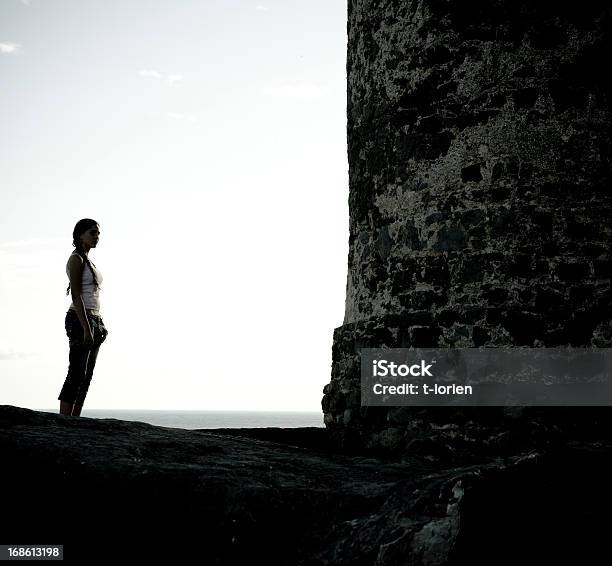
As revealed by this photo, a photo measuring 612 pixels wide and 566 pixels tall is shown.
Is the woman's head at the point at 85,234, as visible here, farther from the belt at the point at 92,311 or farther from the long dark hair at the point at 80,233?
the belt at the point at 92,311

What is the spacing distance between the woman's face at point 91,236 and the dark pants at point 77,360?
49 cm

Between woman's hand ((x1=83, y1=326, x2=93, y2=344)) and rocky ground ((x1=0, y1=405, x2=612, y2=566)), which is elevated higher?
woman's hand ((x1=83, y1=326, x2=93, y2=344))

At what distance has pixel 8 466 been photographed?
377 centimetres

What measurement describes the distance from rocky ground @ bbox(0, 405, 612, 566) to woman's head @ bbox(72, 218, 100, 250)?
1599 millimetres

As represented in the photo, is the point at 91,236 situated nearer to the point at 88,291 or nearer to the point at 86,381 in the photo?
the point at 88,291

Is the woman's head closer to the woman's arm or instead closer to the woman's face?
the woman's face

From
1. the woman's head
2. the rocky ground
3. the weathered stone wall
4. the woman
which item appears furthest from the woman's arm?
the weathered stone wall

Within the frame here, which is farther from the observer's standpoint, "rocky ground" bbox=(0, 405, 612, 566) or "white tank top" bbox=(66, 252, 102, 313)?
"white tank top" bbox=(66, 252, 102, 313)

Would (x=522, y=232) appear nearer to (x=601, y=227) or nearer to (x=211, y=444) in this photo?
(x=601, y=227)

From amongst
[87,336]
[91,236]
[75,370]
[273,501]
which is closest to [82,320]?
[87,336]

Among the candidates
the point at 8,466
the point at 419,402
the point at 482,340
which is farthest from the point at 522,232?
the point at 8,466

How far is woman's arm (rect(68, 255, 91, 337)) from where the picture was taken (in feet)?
18.5

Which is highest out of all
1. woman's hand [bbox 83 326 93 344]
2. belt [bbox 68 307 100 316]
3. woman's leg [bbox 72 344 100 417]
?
belt [bbox 68 307 100 316]

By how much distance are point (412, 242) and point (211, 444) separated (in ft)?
7.27
